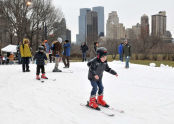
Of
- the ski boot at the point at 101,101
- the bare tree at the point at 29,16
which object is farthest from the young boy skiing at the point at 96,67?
the bare tree at the point at 29,16

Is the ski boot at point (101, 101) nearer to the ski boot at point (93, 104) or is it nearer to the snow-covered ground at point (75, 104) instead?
the ski boot at point (93, 104)

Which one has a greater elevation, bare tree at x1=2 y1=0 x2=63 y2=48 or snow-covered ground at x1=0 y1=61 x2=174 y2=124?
bare tree at x1=2 y1=0 x2=63 y2=48

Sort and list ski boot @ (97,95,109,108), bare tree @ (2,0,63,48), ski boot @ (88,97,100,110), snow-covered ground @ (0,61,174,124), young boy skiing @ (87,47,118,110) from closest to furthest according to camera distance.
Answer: snow-covered ground @ (0,61,174,124)
young boy skiing @ (87,47,118,110)
ski boot @ (88,97,100,110)
ski boot @ (97,95,109,108)
bare tree @ (2,0,63,48)

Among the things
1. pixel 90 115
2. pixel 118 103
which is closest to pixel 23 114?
pixel 90 115

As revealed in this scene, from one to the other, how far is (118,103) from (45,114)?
82.4 inches

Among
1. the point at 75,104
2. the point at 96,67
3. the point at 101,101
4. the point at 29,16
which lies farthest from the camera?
Result: the point at 29,16

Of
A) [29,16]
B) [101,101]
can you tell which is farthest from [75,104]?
[29,16]

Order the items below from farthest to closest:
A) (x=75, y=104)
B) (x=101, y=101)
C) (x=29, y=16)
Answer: (x=29, y=16), (x=75, y=104), (x=101, y=101)

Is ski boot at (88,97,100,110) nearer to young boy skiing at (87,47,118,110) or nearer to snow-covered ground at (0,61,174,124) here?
young boy skiing at (87,47,118,110)

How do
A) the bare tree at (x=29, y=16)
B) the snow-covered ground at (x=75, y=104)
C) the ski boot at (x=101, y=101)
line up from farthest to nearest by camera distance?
the bare tree at (x=29, y=16) → the ski boot at (x=101, y=101) → the snow-covered ground at (x=75, y=104)

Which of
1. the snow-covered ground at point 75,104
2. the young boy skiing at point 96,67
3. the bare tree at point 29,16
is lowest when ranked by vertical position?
the snow-covered ground at point 75,104

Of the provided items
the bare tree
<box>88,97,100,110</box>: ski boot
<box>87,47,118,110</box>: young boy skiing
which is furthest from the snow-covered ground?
the bare tree

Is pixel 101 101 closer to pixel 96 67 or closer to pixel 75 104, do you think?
pixel 75 104

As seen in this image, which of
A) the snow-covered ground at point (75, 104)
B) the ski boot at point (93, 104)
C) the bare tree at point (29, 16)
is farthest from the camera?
the bare tree at point (29, 16)
